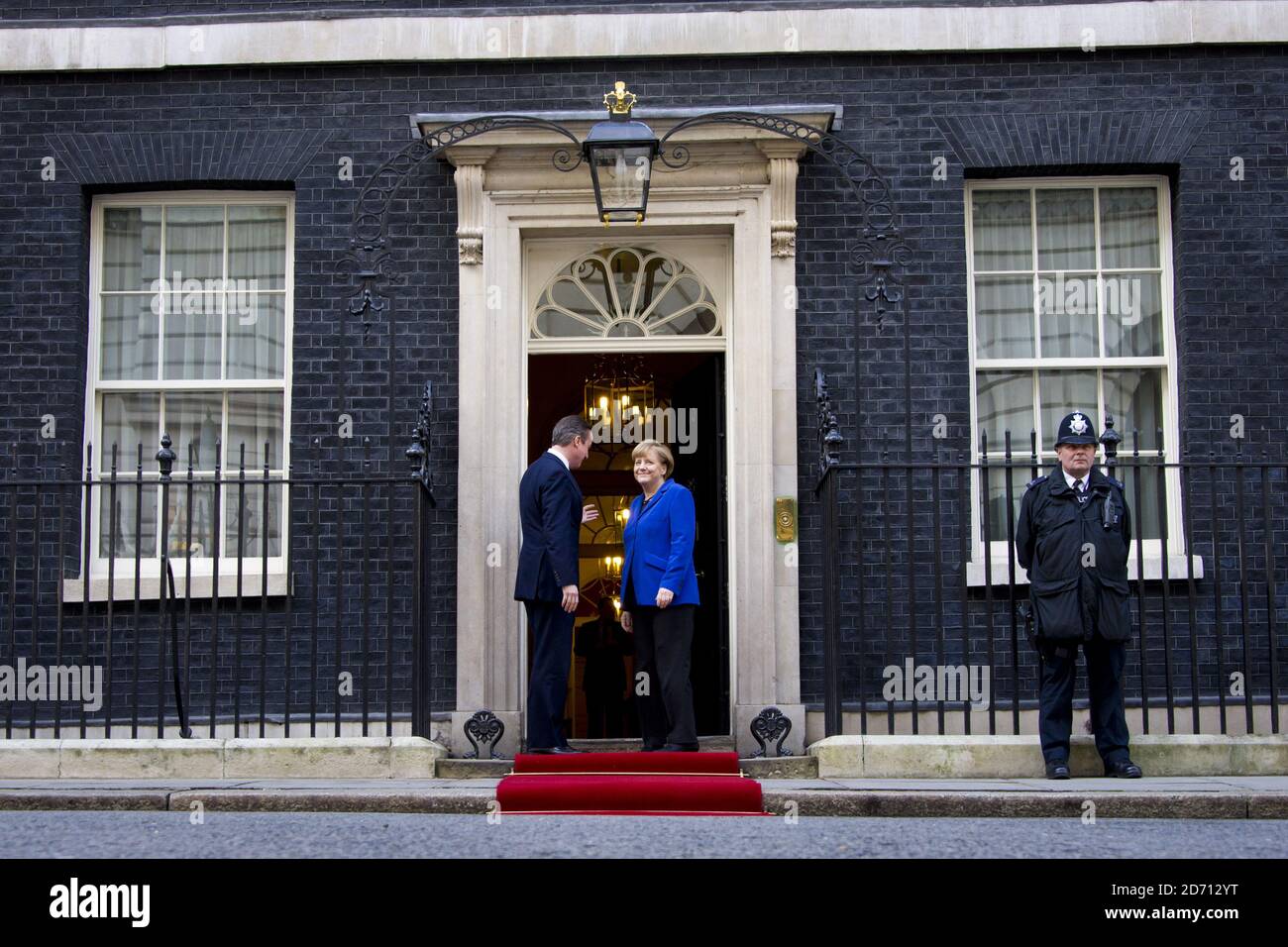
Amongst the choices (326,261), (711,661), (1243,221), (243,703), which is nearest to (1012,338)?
(1243,221)

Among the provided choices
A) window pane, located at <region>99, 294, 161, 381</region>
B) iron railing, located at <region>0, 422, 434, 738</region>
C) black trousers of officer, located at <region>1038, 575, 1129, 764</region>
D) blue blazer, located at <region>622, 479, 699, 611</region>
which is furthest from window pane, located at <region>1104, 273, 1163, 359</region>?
window pane, located at <region>99, 294, 161, 381</region>

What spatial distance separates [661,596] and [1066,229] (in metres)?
3.95

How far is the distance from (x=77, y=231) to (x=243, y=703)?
317cm

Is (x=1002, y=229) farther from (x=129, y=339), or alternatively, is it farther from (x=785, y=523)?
(x=129, y=339)

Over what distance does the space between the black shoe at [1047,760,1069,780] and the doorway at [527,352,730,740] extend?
234 centimetres

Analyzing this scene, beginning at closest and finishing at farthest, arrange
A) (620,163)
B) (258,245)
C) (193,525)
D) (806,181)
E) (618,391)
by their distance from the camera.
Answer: (620,163) < (806,181) < (193,525) < (258,245) < (618,391)

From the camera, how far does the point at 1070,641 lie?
8914mm

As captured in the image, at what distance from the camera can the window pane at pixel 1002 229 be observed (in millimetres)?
11219

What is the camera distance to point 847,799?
807 cm

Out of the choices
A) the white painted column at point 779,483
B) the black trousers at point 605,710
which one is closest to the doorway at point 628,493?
the black trousers at point 605,710

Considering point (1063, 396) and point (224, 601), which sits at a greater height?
point (1063, 396)

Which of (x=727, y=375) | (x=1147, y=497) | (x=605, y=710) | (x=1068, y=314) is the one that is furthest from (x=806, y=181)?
(x=605, y=710)

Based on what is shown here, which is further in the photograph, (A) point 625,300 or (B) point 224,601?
(A) point 625,300

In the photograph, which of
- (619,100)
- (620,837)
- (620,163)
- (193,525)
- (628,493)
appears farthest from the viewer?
(628,493)
